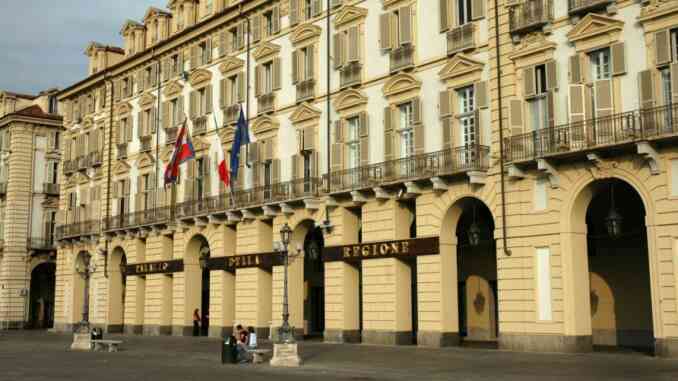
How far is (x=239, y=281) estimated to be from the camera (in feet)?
144

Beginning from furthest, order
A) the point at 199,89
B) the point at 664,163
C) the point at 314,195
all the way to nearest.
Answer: the point at 199,89
the point at 314,195
the point at 664,163

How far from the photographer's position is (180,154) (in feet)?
145

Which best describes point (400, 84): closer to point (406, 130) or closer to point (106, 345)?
point (406, 130)

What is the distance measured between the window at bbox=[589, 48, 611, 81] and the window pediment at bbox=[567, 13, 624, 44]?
578 mm

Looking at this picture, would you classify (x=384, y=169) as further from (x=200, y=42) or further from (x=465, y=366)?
(x=200, y=42)

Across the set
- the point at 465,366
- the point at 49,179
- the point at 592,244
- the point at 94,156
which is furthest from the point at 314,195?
the point at 49,179

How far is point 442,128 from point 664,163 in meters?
9.46

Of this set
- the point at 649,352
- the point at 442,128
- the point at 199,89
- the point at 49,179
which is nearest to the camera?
the point at 649,352

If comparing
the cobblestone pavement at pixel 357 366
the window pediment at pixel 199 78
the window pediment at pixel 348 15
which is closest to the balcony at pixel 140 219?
the window pediment at pixel 199 78

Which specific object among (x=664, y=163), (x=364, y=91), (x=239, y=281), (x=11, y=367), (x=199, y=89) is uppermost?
(x=199, y=89)

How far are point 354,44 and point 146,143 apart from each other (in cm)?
1994

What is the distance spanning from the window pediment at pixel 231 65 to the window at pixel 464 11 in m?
15.2

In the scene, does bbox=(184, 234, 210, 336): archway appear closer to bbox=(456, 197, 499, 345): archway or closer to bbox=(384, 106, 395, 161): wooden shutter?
bbox=(384, 106, 395, 161): wooden shutter

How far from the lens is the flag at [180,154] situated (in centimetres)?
4384
